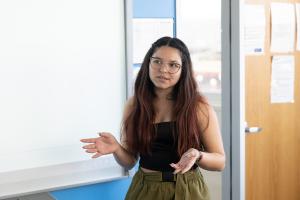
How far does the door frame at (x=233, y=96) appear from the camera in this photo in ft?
8.69

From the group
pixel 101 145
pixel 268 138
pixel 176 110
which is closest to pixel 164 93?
pixel 176 110

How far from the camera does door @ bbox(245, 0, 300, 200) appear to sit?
287 cm

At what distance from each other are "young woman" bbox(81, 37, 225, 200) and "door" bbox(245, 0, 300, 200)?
2.95 feet

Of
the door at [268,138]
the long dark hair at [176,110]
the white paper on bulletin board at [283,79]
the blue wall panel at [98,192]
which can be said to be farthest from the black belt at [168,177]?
the white paper on bulletin board at [283,79]

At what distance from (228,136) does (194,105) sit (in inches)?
31.7

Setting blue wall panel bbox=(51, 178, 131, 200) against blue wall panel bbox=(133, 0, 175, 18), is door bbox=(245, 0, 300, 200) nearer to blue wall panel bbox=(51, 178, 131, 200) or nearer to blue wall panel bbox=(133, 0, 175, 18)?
blue wall panel bbox=(133, 0, 175, 18)

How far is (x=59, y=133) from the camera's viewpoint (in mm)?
2146

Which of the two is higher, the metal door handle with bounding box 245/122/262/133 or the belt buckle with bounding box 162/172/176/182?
the metal door handle with bounding box 245/122/262/133

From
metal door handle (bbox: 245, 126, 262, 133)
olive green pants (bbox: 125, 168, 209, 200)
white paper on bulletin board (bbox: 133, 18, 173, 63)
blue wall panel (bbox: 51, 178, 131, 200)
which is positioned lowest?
blue wall panel (bbox: 51, 178, 131, 200)

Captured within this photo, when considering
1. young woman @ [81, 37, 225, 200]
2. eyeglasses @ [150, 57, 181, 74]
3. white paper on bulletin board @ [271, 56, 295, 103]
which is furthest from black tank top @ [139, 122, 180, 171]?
white paper on bulletin board @ [271, 56, 295, 103]

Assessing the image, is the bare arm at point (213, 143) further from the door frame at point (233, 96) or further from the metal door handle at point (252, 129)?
the metal door handle at point (252, 129)

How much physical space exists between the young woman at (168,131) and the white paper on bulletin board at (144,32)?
0.40m

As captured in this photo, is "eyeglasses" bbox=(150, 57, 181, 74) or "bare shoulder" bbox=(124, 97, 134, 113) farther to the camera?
"bare shoulder" bbox=(124, 97, 134, 113)

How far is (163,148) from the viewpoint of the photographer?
2.02 meters
